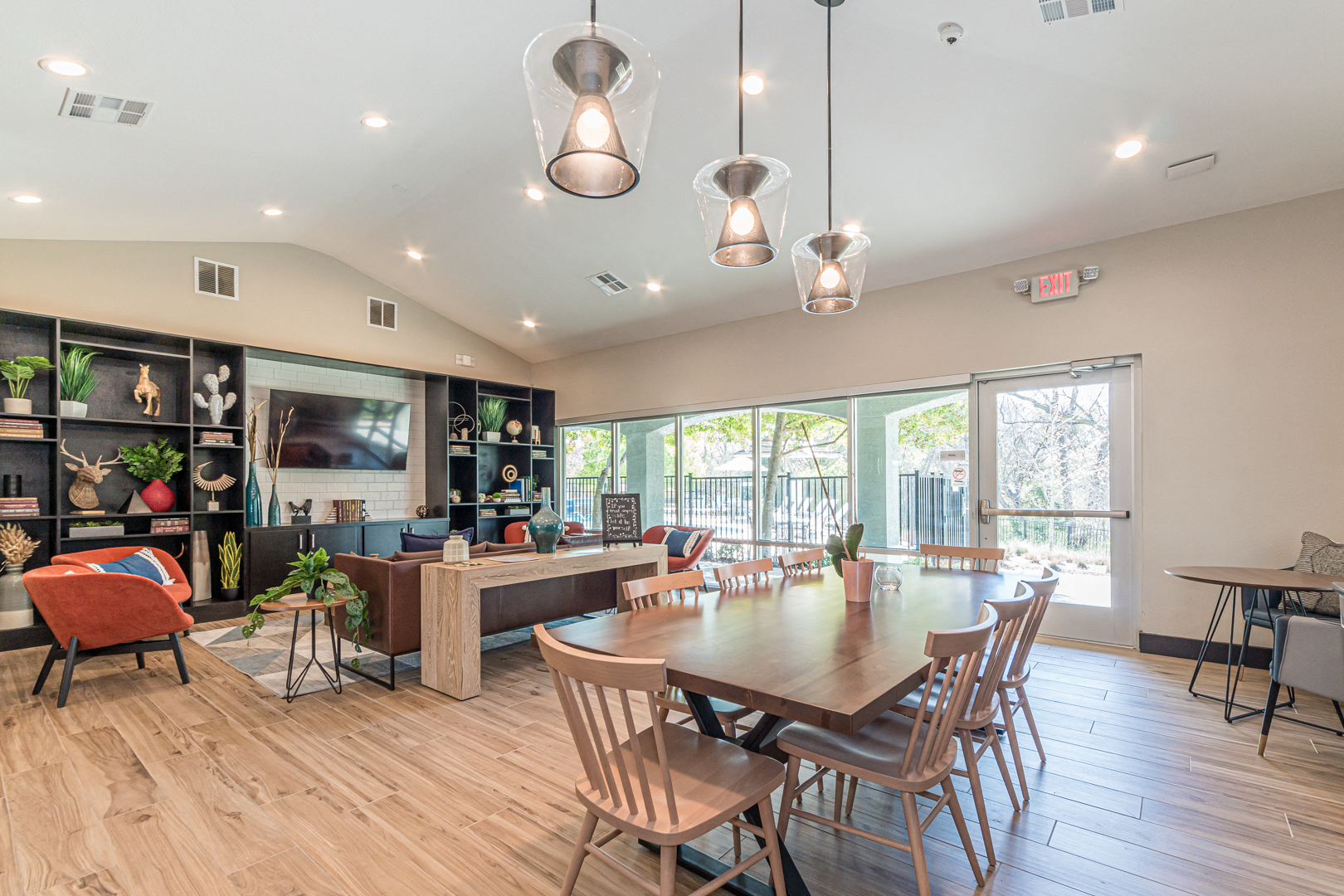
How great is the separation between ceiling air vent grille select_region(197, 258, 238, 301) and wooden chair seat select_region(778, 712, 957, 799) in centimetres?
Answer: 678

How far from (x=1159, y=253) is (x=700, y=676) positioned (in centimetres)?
482

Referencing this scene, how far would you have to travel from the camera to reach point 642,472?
7914 millimetres

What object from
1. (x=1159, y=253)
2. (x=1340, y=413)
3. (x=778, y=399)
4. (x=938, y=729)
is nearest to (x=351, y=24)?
(x=938, y=729)

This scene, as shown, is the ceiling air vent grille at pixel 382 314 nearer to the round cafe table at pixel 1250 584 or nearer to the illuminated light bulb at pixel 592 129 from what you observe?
the illuminated light bulb at pixel 592 129

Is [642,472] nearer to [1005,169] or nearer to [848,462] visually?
[848,462]

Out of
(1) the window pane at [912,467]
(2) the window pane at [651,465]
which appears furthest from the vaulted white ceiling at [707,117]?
(2) the window pane at [651,465]

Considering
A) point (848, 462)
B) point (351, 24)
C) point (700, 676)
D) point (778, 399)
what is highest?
point (351, 24)

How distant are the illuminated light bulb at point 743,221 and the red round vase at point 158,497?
19.1ft

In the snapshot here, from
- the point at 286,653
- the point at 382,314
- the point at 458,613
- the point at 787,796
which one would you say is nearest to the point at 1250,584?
the point at 787,796

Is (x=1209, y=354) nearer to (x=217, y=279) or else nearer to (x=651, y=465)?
(x=651, y=465)

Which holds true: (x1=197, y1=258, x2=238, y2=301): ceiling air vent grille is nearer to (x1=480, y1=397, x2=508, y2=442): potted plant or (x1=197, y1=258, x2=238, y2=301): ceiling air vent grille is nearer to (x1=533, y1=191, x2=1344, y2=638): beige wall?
(x1=480, y1=397, x2=508, y2=442): potted plant

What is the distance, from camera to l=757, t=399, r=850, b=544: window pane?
20.1ft

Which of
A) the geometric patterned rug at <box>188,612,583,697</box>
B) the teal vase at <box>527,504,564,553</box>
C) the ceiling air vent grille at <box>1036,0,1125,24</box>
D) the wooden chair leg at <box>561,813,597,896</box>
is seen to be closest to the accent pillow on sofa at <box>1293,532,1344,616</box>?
the ceiling air vent grille at <box>1036,0,1125,24</box>

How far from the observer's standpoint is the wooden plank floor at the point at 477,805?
203 cm
